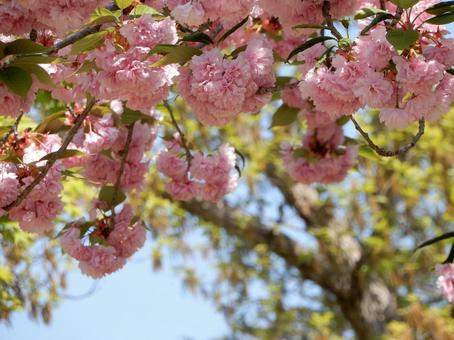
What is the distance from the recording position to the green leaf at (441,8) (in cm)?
173

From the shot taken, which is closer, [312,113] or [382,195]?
[312,113]

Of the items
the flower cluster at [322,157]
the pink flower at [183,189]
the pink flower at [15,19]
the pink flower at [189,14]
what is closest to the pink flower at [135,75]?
the pink flower at [189,14]

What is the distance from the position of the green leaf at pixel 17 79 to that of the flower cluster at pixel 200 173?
95cm

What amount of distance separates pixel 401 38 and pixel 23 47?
86 centimetres

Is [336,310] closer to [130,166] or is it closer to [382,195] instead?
[382,195]

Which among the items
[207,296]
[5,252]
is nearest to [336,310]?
[207,296]

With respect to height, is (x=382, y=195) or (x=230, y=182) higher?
(x=382, y=195)

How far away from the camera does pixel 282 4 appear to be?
1.89m

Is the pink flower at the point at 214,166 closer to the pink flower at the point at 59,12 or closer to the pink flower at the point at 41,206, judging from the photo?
the pink flower at the point at 41,206

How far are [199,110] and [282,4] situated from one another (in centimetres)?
35

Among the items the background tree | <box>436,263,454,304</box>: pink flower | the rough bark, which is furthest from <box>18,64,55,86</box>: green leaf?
the rough bark

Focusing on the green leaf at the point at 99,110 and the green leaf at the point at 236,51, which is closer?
the green leaf at the point at 236,51

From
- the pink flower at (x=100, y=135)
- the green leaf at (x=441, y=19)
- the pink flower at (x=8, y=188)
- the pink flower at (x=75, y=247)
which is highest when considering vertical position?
the pink flower at (x=100, y=135)

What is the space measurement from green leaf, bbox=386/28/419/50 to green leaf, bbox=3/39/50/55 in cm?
78
